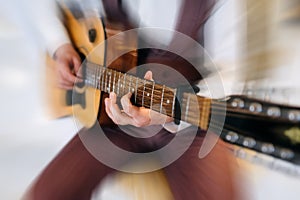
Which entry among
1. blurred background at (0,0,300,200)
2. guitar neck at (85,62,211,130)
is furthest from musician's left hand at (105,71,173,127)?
blurred background at (0,0,300,200)

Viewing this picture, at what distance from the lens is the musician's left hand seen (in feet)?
2.28

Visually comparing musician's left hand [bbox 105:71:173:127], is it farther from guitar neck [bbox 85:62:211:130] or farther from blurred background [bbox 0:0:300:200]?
blurred background [bbox 0:0:300:200]

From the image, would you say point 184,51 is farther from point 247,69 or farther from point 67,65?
point 67,65

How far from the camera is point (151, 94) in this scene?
0.67 meters

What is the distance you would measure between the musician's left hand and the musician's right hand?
13 cm

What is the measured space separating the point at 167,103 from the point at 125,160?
0.19 metres

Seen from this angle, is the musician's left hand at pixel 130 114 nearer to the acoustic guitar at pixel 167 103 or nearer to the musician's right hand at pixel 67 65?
the acoustic guitar at pixel 167 103

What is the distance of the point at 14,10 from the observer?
0.97 m

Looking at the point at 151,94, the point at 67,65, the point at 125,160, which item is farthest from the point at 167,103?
the point at 67,65

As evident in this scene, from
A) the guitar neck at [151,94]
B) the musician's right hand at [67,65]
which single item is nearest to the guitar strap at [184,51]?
the guitar neck at [151,94]

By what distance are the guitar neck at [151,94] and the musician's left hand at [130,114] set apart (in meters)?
0.01

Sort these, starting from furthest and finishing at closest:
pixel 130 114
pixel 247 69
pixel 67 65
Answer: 1. pixel 67 65
2. pixel 130 114
3. pixel 247 69

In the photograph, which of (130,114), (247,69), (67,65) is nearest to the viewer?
(247,69)

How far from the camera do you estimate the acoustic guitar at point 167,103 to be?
464mm
